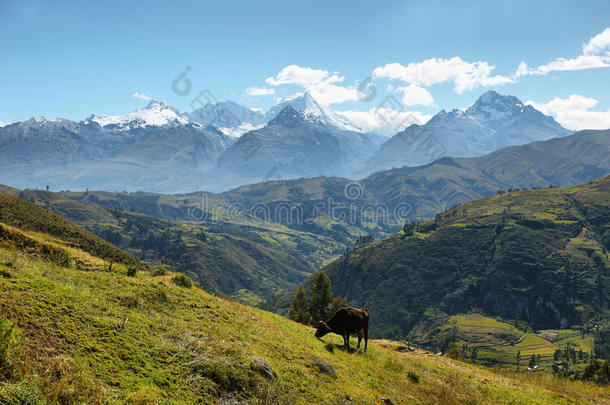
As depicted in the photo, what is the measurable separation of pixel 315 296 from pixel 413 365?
5064 centimetres

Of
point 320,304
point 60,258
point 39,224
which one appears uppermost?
point 39,224

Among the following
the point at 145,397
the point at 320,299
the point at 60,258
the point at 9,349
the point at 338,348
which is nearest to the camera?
the point at 9,349

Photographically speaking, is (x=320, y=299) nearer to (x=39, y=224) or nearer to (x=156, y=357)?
(x=39, y=224)

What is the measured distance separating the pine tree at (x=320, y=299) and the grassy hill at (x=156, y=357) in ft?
171

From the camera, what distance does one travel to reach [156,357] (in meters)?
13.4

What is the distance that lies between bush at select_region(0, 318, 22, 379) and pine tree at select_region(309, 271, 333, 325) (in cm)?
6841

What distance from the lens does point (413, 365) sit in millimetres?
27625

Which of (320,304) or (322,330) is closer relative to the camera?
(322,330)

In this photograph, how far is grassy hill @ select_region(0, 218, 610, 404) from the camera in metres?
10.4

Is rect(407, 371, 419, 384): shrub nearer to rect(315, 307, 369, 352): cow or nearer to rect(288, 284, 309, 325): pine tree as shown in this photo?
rect(315, 307, 369, 352): cow

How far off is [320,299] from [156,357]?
218 ft

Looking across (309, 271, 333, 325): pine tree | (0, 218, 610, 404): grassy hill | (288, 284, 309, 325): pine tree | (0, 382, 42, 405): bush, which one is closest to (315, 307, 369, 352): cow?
(0, 218, 610, 404): grassy hill

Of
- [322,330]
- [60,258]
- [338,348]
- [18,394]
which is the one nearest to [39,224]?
[60,258]

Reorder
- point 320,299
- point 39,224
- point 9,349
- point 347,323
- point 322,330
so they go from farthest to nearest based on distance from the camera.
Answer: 1. point 320,299
2. point 39,224
3. point 322,330
4. point 347,323
5. point 9,349
